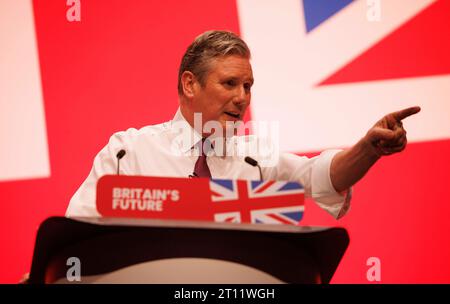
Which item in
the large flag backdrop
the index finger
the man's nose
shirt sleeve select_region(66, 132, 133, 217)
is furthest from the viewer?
the large flag backdrop

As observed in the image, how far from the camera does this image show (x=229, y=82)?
1815 mm

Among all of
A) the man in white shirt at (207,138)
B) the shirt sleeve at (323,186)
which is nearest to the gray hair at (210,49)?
the man in white shirt at (207,138)

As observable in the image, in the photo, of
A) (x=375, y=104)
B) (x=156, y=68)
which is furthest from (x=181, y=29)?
(x=375, y=104)

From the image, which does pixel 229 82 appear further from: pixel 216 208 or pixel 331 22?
pixel 216 208

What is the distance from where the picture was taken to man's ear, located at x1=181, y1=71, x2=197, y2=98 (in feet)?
6.21

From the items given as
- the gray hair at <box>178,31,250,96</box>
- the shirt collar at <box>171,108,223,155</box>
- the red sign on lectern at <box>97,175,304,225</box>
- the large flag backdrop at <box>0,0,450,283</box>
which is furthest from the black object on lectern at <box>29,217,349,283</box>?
the large flag backdrop at <box>0,0,450,283</box>

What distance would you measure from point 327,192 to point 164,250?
0.70 m

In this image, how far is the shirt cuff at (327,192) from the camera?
1.56m

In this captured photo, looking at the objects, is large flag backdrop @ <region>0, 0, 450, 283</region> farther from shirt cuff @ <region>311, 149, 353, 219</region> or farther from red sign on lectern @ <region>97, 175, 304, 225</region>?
red sign on lectern @ <region>97, 175, 304, 225</region>

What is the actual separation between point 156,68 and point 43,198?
61 centimetres

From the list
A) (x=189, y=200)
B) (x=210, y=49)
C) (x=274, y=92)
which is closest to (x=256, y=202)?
(x=189, y=200)

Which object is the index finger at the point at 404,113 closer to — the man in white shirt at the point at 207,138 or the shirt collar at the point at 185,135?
the man in white shirt at the point at 207,138

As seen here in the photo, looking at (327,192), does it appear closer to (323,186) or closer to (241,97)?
(323,186)

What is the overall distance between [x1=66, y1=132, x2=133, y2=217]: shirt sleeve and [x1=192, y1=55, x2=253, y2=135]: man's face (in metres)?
0.26
